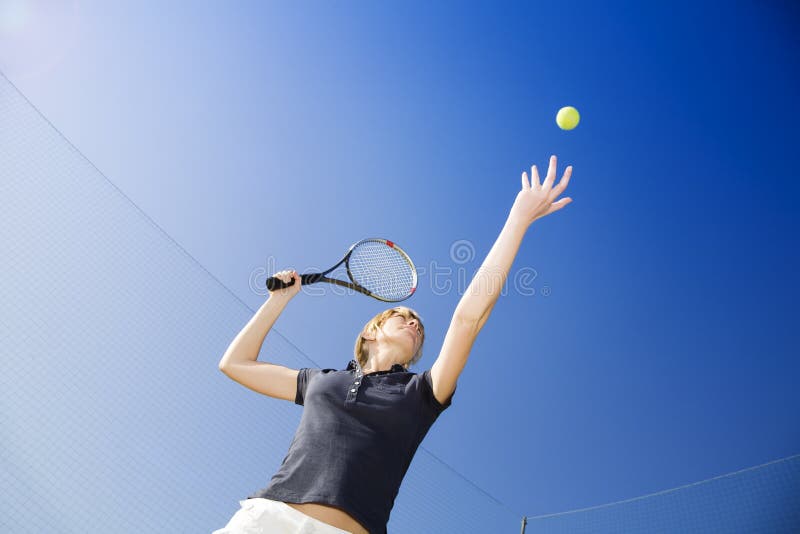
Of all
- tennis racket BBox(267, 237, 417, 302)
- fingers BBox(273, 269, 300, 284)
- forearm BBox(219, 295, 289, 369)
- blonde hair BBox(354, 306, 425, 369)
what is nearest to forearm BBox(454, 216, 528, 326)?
blonde hair BBox(354, 306, 425, 369)

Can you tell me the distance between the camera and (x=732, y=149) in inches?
271

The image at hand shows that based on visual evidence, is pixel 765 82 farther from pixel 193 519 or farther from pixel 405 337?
pixel 193 519

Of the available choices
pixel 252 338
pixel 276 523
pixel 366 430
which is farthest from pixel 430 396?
pixel 252 338

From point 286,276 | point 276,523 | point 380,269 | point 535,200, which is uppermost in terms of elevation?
point 535,200

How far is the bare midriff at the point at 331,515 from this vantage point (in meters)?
1.71

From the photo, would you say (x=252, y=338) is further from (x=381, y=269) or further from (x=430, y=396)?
(x=381, y=269)

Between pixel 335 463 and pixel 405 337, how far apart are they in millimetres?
687

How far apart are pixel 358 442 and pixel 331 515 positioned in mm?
228

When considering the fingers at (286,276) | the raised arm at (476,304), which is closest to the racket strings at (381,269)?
the fingers at (286,276)

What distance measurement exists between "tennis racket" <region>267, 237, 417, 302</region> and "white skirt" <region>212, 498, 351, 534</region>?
2.27m

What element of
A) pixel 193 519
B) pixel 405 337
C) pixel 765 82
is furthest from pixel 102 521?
pixel 765 82

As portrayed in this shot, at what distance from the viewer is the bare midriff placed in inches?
67.3

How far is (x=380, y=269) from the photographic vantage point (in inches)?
165

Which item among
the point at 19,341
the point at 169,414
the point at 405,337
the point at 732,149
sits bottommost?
the point at 169,414
